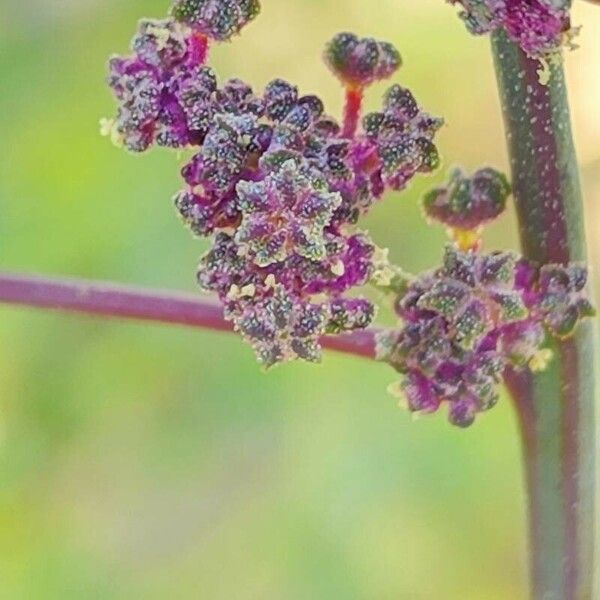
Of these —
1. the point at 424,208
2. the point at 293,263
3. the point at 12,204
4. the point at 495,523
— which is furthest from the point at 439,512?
the point at 293,263

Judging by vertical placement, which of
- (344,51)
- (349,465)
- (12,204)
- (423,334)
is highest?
(344,51)

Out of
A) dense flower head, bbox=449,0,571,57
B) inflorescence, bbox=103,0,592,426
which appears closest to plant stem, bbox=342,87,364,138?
inflorescence, bbox=103,0,592,426

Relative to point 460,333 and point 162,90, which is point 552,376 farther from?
point 162,90

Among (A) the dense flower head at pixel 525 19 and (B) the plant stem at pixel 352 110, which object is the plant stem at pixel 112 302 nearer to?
(B) the plant stem at pixel 352 110

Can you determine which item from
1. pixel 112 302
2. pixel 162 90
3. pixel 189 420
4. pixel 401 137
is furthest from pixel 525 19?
pixel 189 420

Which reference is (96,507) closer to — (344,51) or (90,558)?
(90,558)

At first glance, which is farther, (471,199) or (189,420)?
(189,420)

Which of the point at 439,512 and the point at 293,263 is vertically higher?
the point at 293,263
